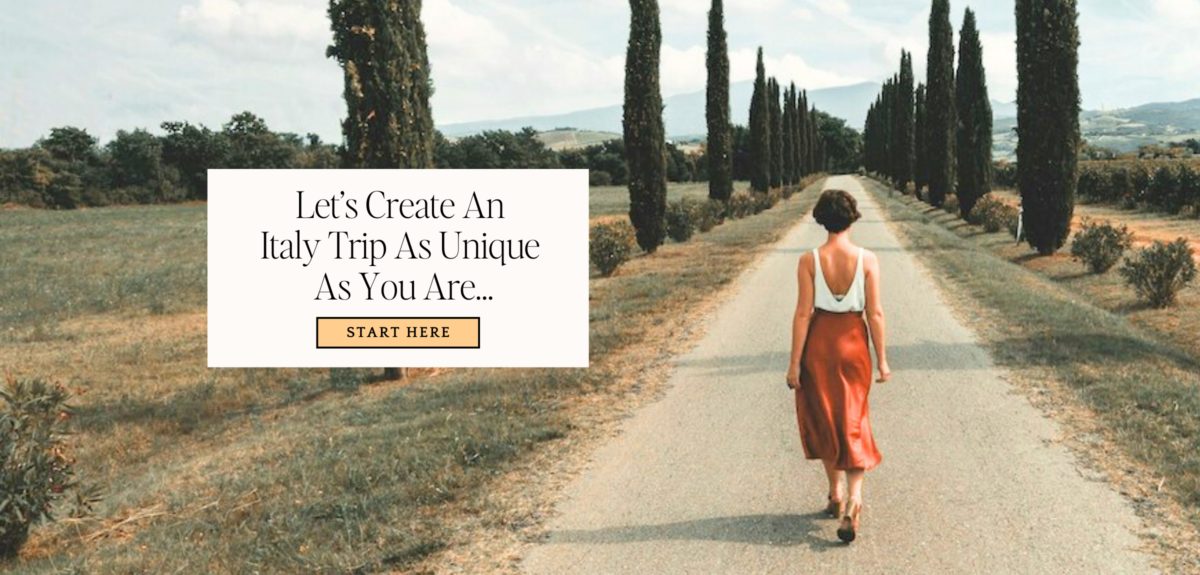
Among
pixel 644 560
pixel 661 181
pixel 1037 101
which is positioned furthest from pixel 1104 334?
pixel 661 181

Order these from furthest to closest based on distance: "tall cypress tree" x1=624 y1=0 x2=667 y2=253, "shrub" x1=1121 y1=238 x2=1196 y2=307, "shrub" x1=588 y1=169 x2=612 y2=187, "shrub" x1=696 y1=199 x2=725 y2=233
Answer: "shrub" x1=588 y1=169 x2=612 y2=187
"shrub" x1=696 y1=199 x2=725 y2=233
"tall cypress tree" x1=624 y1=0 x2=667 y2=253
"shrub" x1=1121 y1=238 x2=1196 y2=307

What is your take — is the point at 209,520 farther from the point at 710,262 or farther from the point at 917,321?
the point at 710,262

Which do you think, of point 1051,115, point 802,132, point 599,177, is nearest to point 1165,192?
point 1051,115

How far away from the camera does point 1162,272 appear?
14000 millimetres

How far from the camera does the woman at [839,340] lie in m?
5.07

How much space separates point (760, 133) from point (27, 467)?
47666 mm

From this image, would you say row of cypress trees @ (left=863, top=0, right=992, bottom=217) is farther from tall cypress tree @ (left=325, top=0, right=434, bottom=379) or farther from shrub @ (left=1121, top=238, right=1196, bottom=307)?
tall cypress tree @ (left=325, top=0, right=434, bottom=379)

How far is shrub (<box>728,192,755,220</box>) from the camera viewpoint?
128 feet

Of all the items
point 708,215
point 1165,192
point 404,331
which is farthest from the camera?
point 1165,192

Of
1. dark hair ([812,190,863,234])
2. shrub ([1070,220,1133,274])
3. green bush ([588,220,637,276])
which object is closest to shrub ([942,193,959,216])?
shrub ([1070,220,1133,274])

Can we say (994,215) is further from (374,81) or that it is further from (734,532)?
(734,532)

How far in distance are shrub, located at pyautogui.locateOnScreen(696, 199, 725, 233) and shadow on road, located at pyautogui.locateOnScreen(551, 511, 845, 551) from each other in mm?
26616

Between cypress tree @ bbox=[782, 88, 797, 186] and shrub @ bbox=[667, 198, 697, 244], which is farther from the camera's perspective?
cypress tree @ bbox=[782, 88, 797, 186]

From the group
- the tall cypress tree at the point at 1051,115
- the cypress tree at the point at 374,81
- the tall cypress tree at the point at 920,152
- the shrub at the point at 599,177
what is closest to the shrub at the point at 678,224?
the tall cypress tree at the point at 1051,115
